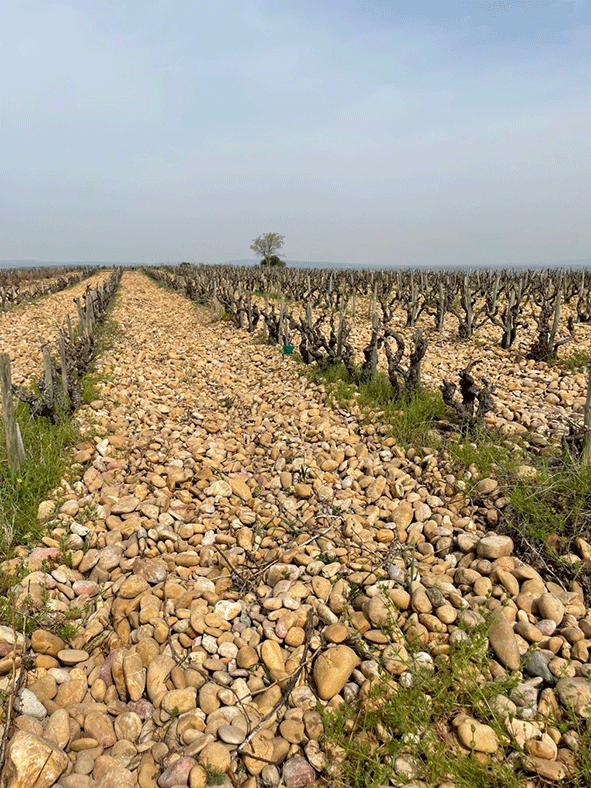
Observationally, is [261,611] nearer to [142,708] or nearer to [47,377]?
[142,708]

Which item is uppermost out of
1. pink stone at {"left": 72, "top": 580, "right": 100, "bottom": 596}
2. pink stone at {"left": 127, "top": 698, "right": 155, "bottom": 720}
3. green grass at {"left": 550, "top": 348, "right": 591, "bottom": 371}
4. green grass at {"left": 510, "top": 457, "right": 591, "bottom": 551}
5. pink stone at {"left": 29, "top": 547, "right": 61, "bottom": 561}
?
green grass at {"left": 550, "top": 348, "right": 591, "bottom": 371}

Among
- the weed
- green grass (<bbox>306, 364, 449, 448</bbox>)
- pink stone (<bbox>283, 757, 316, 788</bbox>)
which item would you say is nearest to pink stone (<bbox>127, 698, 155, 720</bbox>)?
pink stone (<bbox>283, 757, 316, 788</bbox>)

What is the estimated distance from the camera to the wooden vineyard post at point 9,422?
435 cm

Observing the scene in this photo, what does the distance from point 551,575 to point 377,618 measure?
1.39 metres

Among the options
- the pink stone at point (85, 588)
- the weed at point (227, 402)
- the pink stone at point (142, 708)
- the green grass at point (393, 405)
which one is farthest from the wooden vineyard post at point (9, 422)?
the green grass at point (393, 405)

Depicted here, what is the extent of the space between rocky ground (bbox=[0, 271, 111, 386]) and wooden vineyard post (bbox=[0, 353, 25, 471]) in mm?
3497

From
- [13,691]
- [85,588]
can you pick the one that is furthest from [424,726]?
[85,588]

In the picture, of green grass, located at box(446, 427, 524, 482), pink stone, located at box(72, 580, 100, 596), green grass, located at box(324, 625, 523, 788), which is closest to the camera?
green grass, located at box(324, 625, 523, 788)

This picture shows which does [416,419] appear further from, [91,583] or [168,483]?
[91,583]

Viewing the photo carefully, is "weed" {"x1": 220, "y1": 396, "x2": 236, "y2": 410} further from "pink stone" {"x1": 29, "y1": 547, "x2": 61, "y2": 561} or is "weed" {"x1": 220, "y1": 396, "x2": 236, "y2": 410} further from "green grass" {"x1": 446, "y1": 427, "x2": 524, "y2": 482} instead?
"pink stone" {"x1": 29, "y1": 547, "x2": 61, "y2": 561}

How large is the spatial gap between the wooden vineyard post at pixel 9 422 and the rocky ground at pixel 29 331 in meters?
3.50

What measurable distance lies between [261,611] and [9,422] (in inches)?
123

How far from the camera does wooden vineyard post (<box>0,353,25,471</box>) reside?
435 centimetres

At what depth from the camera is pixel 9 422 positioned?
4363 millimetres
